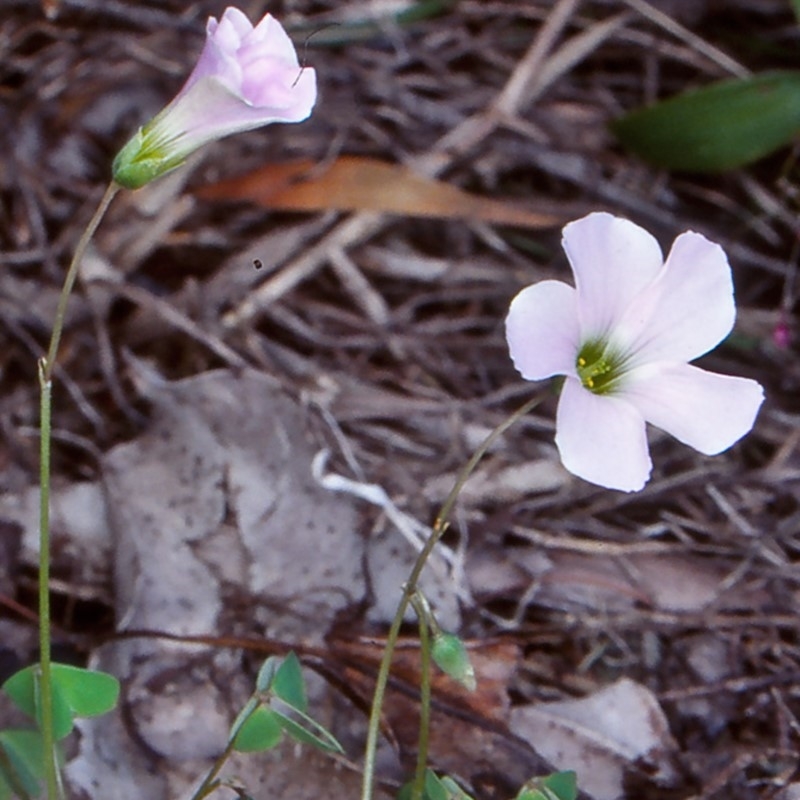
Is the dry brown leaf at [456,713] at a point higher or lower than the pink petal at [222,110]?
lower

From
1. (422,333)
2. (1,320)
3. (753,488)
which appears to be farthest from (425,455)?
(1,320)

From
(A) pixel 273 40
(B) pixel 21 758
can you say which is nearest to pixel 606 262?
(A) pixel 273 40

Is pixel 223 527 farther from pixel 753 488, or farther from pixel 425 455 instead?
pixel 753 488

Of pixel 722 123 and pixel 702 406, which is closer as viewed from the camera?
pixel 702 406

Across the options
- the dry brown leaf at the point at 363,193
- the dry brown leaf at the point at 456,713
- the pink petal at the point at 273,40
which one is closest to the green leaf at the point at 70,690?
the dry brown leaf at the point at 456,713

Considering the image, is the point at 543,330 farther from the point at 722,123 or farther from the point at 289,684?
the point at 722,123

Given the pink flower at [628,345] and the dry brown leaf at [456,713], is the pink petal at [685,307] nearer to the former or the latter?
the pink flower at [628,345]

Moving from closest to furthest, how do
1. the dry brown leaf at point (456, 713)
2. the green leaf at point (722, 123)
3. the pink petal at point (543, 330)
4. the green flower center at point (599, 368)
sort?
the pink petal at point (543, 330) → the green flower center at point (599, 368) → the dry brown leaf at point (456, 713) → the green leaf at point (722, 123)
